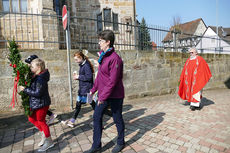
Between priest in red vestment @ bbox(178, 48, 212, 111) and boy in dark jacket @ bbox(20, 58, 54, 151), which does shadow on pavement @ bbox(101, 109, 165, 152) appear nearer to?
boy in dark jacket @ bbox(20, 58, 54, 151)

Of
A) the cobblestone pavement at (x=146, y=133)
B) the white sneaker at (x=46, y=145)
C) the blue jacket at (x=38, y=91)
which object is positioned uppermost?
the blue jacket at (x=38, y=91)

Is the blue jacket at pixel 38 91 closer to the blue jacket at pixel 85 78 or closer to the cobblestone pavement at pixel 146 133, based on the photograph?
the cobblestone pavement at pixel 146 133

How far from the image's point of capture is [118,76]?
254cm

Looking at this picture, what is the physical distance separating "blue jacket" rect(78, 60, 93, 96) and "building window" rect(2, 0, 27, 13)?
9091 millimetres

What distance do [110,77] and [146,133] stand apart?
5.45 ft

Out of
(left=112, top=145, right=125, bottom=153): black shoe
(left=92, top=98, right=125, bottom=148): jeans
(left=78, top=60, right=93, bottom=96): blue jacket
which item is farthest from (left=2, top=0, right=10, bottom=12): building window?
(left=112, top=145, right=125, bottom=153): black shoe

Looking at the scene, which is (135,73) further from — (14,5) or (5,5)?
(5,5)

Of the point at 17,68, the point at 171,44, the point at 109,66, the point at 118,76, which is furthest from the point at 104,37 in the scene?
the point at 171,44

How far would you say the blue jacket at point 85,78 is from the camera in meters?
3.75

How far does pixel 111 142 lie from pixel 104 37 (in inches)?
71.4

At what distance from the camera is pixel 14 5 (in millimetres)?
10508

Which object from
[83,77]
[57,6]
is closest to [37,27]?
[83,77]

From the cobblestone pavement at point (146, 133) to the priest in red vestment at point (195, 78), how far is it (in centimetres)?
43

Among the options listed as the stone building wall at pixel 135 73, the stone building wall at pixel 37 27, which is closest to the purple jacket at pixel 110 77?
the stone building wall at pixel 135 73
